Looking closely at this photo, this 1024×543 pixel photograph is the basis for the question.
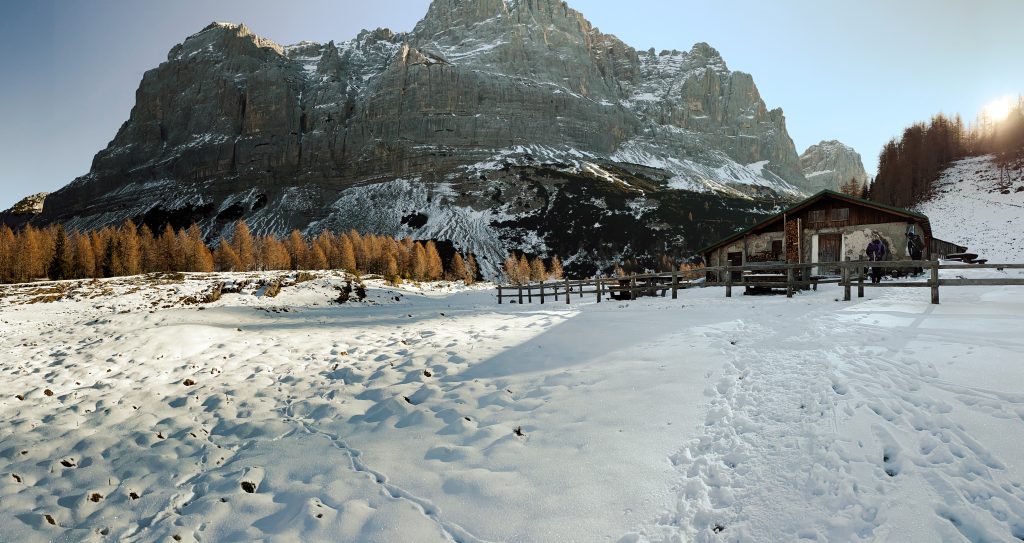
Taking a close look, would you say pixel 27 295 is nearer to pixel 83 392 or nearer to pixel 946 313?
pixel 83 392

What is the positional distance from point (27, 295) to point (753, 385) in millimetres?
41149

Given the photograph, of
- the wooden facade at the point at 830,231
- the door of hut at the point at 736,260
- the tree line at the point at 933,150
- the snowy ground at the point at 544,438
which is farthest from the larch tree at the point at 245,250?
the tree line at the point at 933,150

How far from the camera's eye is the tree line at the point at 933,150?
76.7 meters

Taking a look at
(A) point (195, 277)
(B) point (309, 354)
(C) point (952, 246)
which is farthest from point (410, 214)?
(B) point (309, 354)

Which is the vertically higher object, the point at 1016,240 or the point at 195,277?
the point at 1016,240

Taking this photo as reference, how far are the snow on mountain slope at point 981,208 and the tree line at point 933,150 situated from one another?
2.57m

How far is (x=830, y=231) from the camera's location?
26891mm

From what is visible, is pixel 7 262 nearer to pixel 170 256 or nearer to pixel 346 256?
pixel 170 256

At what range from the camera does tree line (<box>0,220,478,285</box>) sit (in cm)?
5869

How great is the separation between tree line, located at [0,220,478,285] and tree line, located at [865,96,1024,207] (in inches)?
3176

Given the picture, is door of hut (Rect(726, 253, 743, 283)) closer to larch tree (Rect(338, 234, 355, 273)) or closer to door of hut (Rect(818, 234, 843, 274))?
door of hut (Rect(818, 234, 843, 274))

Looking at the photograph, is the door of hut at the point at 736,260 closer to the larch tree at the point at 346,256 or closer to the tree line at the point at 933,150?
the tree line at the point at 933,150

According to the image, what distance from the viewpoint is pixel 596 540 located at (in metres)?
4.05

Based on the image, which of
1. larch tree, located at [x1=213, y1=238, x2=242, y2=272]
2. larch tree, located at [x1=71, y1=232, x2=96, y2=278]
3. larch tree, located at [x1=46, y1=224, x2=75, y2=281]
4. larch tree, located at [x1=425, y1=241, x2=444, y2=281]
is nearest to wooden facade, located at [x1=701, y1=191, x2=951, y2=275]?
larch tree, located at [x1=425, y1=241, x2=444, y2=281]
